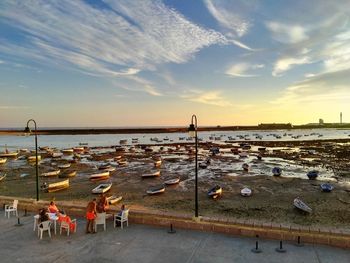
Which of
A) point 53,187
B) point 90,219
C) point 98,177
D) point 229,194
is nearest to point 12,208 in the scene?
point 90,219

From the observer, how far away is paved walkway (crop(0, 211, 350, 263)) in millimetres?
9961

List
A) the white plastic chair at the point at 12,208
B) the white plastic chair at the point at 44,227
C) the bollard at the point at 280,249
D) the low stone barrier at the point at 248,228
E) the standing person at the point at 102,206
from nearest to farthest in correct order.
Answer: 1. the bollard at the point at 280,249
2. the low stone barrier at the point at 248,228
3. the white plastic chair at the point at 44,227
4. the standing person at the point at 102,206
5. the white plastic chair at the point at 12,208

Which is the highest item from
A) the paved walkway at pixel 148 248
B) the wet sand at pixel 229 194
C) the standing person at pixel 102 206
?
the standing person at pixel 102 206

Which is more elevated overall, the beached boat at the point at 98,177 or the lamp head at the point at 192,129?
the lamp head at the point at 192,129

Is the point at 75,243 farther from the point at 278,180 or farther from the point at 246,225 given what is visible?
the point at 278,180

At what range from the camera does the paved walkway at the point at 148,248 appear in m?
9.96

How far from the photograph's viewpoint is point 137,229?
41.6ft

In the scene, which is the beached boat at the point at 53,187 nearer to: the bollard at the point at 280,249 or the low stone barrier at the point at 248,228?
the low stone barrier at the point at 248,228

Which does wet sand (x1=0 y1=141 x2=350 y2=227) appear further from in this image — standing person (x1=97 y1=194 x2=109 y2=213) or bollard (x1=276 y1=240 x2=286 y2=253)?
bollard (x1=276 y1=240 x2=286 y2=253)

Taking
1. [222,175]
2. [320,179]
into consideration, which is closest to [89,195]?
[222,175]

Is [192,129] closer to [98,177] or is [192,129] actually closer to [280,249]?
[280,249]

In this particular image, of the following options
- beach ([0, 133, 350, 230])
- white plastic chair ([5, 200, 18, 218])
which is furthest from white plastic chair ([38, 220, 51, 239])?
beach ([0, 133, 350, 230])

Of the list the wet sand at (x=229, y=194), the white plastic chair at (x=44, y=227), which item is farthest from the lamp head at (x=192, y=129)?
the wet sand at (x=229, y=194)

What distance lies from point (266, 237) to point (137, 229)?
4884 mm
